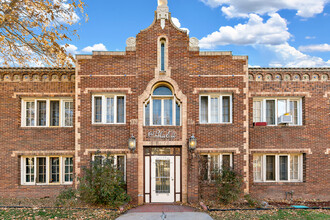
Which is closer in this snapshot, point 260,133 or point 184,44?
point 184,44

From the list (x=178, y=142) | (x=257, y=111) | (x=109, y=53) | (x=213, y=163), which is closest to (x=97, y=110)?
(x=109, y=53)

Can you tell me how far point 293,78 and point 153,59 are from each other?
6.80m

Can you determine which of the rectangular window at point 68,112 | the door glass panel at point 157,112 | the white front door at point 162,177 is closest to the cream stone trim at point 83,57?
the rectangular window at point 68,112

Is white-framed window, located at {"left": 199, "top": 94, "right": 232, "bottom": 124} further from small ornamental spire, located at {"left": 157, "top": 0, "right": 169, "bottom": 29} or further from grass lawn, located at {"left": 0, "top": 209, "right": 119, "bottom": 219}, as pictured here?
grass lawn, located at {"left": 0, "top": 209, "right": 119, "bottom": 219}

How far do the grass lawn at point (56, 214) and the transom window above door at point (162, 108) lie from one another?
392 cm

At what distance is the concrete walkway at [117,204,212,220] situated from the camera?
8.37 m

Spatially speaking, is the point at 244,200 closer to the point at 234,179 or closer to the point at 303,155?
the point at 234,179

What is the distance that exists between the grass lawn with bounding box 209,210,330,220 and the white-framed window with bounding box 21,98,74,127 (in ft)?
25.8

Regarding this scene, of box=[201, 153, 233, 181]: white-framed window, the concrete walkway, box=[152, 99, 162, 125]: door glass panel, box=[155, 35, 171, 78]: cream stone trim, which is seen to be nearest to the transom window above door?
box=[152, 99, 162, 125]: door glass panel

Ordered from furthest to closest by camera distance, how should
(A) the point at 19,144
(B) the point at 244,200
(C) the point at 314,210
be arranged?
(A) the point at 19,144
(B) the point at 244,200
(C) the point at 314,210

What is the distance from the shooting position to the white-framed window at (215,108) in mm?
10695

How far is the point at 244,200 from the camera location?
1006 centimetres

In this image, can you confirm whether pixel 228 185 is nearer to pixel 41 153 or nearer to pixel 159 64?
pixel 159 64

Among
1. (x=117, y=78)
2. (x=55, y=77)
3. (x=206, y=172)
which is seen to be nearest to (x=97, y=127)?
(x=117, y=78)
